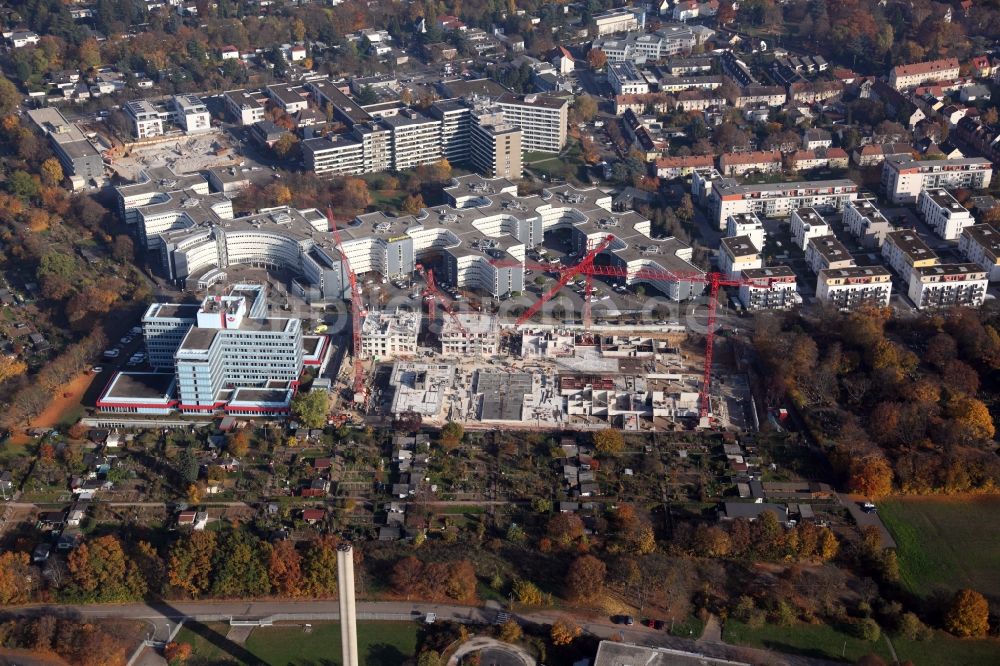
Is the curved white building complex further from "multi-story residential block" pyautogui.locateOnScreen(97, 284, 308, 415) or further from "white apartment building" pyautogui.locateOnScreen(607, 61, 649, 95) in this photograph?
"white apartment building" pyautogui.locateOnScreen(607, 61, 649, 95)

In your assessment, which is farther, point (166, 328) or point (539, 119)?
point (539, 119)

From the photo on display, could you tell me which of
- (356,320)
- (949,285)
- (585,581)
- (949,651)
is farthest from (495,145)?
(949,651)

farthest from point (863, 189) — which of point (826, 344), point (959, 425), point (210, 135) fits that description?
point (210, 135)

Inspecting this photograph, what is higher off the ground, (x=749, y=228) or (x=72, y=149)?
(x=749, y=228)

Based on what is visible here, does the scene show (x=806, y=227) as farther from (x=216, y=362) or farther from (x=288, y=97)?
(x=288, y=97)

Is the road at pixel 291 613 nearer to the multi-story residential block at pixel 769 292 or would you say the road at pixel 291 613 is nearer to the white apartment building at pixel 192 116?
the multi-story residential block at pixel 769 292

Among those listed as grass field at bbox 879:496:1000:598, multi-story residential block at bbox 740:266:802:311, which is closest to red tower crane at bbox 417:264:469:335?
multi-story residential block at bbox 740:266:802:311

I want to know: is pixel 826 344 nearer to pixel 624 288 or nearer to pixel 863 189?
pixel 624 288
